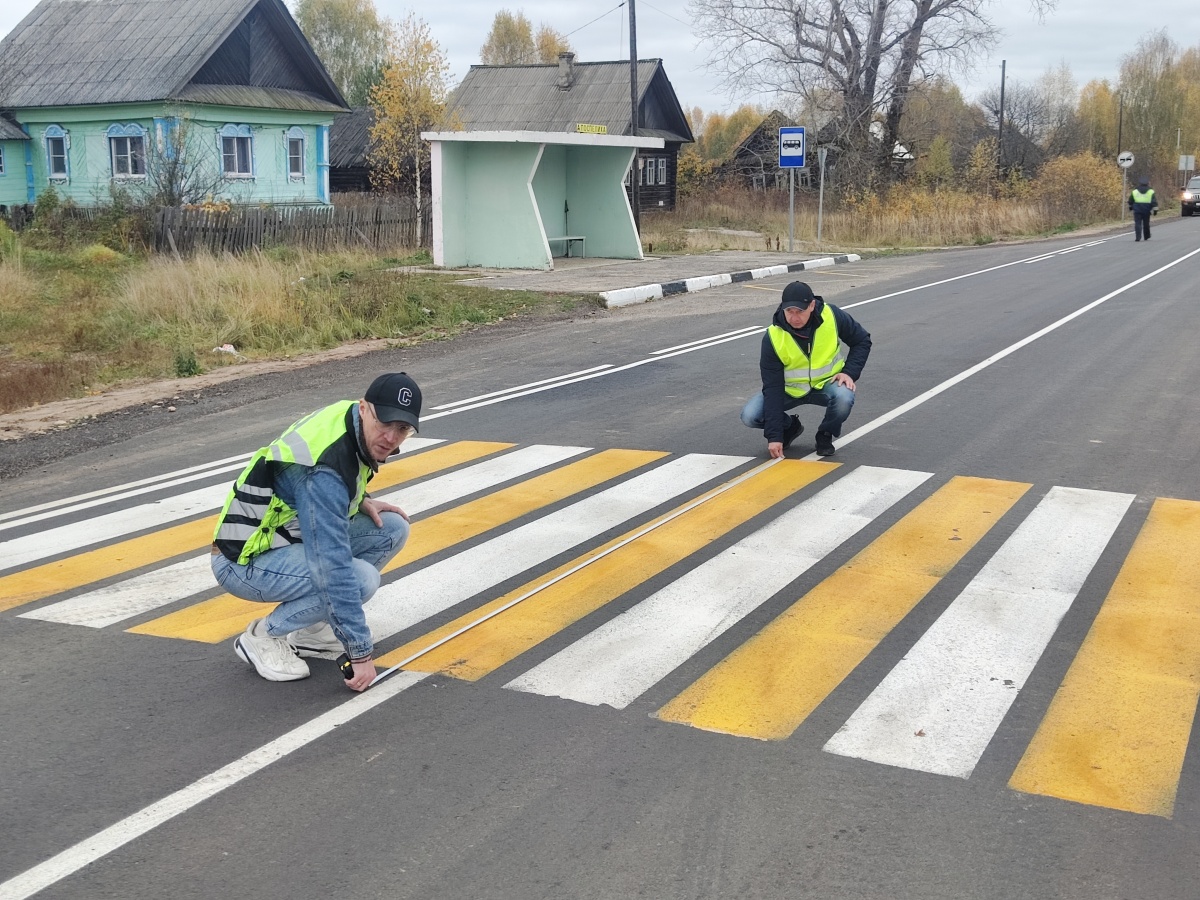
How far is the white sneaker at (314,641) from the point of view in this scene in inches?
197

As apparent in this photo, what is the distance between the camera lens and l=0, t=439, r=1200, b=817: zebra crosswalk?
172 inches

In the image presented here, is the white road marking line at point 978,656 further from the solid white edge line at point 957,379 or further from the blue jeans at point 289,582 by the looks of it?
the solid white edge line at point 957,379

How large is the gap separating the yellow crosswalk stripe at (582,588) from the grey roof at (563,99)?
140 ft

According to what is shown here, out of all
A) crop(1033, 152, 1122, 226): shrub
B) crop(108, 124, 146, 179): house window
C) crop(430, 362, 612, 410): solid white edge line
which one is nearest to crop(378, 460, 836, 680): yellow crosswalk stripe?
crop(430, 362, 612, 410): solid white edge line

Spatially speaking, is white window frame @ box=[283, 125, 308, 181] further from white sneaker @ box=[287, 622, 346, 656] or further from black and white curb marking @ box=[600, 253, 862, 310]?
white sneaker @ box=[287, 622, 346, 656]

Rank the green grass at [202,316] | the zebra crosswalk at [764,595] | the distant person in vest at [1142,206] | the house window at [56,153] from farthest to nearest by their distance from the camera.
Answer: the house window at [56,153]
the distant person in vest at [1142,206]
the green grass at [202,316]
the zebra crosswalk at [764,595]

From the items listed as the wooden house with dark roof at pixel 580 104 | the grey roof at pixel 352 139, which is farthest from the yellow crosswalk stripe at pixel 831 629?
the grey roof at pixel 352 139

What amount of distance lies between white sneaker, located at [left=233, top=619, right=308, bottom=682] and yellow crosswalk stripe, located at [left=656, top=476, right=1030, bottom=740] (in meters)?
1.45

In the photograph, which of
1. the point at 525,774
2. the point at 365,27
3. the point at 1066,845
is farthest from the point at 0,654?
the point at 365,27

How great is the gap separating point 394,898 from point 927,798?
1.64m

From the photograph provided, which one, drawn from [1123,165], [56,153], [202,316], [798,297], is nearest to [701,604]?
[798,297]

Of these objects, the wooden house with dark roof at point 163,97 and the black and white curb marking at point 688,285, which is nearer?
the black and white curb marking at point 688,285

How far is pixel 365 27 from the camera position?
79938 mm

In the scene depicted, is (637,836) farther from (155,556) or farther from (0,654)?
(155,556)
